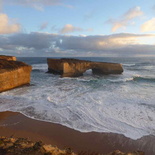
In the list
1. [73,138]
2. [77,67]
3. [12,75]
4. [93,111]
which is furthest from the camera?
[77,67]

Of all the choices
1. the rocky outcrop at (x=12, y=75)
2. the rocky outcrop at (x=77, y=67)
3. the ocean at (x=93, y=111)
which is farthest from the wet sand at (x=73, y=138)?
the rocky outcrop at (x=77, y=67)

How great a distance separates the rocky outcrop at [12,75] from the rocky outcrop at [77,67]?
9.40 metres

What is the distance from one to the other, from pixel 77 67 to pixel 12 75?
549 inches

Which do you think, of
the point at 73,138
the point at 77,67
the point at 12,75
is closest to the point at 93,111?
the point at 73,138

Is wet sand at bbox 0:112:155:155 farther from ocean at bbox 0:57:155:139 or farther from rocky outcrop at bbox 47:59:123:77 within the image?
rocky outcrop at bbox 47:59:123:77

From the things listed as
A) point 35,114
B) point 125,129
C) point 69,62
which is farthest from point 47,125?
point 69,62

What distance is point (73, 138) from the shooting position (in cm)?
627

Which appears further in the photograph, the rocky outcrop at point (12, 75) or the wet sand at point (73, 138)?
the rocky outcrop at point (12, 75)

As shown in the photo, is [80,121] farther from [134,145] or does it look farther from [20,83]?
[20,83]

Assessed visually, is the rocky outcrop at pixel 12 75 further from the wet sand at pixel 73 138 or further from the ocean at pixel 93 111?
the wet sand at pixel 73 138

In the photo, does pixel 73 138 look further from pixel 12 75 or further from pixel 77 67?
pixel 77 67

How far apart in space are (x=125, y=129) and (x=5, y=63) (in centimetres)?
1315

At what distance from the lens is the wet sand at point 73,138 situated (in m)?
5.70

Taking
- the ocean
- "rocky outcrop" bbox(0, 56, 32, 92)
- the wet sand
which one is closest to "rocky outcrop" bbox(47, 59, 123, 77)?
"rocky outcrop" bbox(0, 56, 32, 92)
